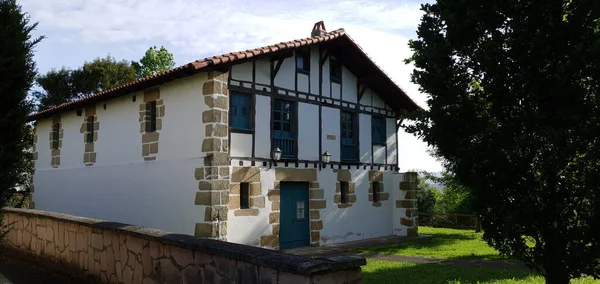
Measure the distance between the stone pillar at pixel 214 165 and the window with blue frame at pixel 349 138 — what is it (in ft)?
15.1

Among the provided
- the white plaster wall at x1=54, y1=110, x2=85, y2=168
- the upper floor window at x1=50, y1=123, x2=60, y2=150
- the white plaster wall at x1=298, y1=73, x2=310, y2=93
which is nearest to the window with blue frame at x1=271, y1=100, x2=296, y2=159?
the white plaster wall at x1=298, y1=73, x2=310, y2=93

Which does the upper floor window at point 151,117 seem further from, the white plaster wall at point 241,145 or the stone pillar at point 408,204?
the stone pillar at point 408,204

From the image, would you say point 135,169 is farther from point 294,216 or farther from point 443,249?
point 443,249

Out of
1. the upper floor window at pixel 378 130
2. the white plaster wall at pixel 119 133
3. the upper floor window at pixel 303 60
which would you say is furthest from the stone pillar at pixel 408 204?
the white plaster wall at pixel 119 133

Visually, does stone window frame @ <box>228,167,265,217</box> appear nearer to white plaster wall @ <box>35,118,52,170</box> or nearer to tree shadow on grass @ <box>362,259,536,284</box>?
tree shadow on grass @ <box>362,259,536,284</box>

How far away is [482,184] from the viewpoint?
5.03 m

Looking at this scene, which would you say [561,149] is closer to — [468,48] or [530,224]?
[530,224]

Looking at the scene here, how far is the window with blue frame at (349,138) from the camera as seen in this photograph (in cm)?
1408

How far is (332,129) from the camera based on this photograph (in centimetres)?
1358

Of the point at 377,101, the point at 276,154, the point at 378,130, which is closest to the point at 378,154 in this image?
the point at 378,130

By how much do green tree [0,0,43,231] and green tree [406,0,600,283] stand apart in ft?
16.3

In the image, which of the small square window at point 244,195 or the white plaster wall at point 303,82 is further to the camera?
the white plaster wall at point 303,82

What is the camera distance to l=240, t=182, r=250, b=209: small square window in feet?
36.7

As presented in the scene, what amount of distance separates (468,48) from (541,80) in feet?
2.75
